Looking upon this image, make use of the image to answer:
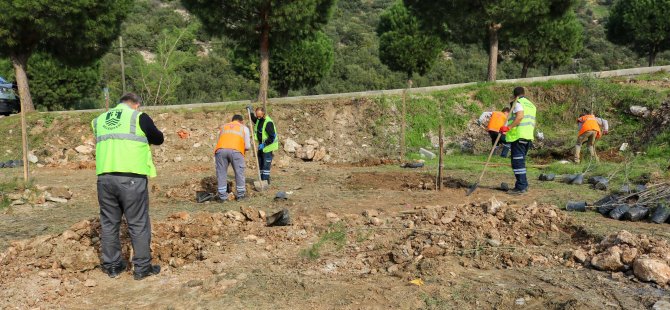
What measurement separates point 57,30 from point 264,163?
1087 centimetres

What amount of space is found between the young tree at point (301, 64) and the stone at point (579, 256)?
20.6 m

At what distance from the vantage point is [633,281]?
4.21 m

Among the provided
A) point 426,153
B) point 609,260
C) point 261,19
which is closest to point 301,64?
point 261,19

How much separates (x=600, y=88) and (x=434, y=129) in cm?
514

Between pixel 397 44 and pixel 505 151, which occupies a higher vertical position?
pixel 397 44

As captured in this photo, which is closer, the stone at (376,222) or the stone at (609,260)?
the stone at (609,260)

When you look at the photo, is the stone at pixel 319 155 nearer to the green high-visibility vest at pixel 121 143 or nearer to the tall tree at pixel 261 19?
the tall tree at pixel 261 19

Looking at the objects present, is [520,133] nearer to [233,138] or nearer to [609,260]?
[609,260]

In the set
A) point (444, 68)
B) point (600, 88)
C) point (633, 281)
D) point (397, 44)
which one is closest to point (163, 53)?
point (397, 44)

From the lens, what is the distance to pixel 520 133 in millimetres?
7832

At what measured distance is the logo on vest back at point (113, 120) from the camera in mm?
4691

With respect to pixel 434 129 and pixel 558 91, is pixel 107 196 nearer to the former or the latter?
pixel 434 129

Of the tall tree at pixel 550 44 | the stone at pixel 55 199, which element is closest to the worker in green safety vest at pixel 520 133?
the stone at pixel 55 199

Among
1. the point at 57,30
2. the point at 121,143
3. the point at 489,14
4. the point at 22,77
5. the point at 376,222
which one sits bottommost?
the point at 376,222
